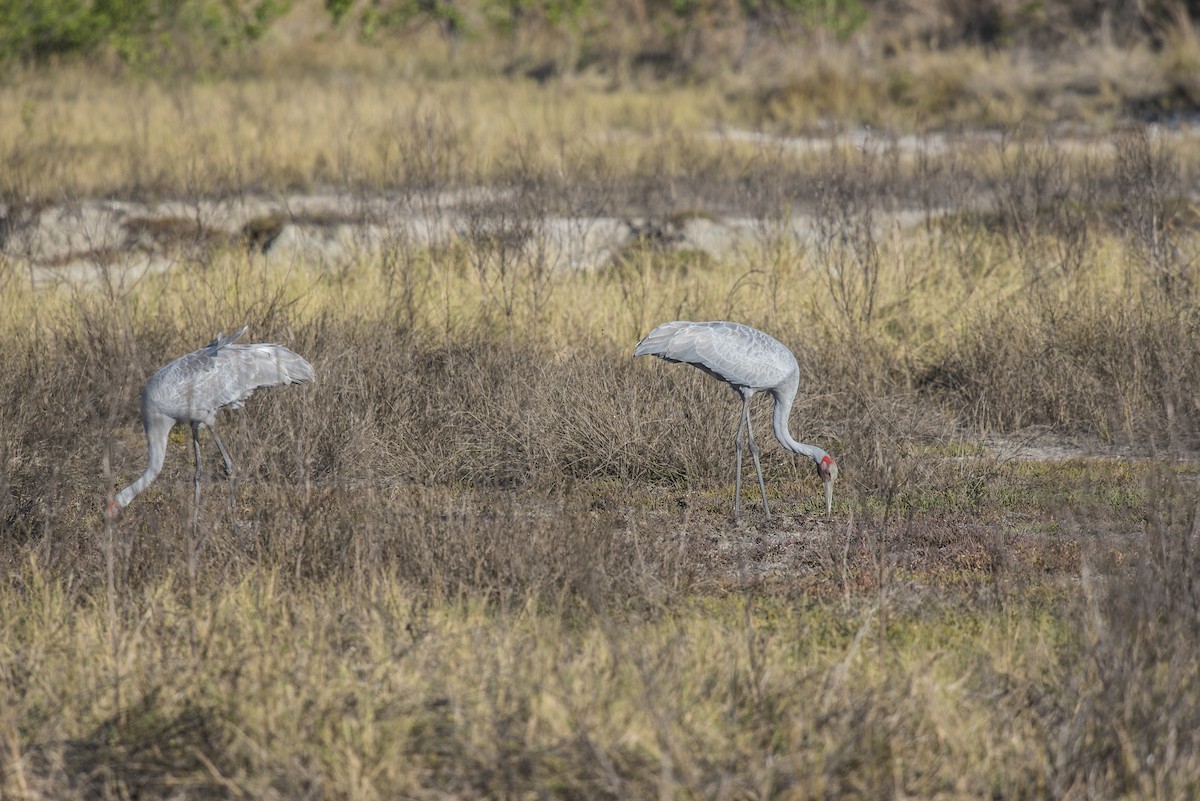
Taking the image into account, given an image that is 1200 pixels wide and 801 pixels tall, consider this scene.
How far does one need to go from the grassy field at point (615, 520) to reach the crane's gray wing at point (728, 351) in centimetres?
64

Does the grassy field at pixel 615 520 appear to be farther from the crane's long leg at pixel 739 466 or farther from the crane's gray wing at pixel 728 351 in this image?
the crane's gray wing at pixel 728 351

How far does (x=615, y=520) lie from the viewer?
6.24 metres

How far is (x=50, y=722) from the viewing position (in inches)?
156

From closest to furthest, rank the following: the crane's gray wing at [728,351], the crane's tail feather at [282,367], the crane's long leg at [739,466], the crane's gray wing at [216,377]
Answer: the crane's gray wing at [216,377] → the crane's tail feather at [282,367] → the crane's gray wing at [728,351] → the crane's long leg at [739,466]

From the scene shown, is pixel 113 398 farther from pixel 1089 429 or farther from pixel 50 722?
pixel 1089 429

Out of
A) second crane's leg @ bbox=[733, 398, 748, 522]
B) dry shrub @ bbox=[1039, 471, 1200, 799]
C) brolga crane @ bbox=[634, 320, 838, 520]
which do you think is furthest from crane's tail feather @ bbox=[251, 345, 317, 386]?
dry shrub @ bbox=[1039, 471, 1200, 799]

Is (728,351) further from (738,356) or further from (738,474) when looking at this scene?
(738,474)

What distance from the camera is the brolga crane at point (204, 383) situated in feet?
19.4

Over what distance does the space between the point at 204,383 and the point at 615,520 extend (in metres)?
1.87

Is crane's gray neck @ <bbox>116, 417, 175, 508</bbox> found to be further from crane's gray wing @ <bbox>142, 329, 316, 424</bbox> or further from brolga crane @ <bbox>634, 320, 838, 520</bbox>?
brolga crane @ <bbox>634, 320, 838, 520</bbox>

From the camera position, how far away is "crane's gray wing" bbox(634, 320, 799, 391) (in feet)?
20.8

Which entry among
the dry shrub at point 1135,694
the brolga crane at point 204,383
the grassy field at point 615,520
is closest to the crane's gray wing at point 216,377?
the brolga crane at point 204,383

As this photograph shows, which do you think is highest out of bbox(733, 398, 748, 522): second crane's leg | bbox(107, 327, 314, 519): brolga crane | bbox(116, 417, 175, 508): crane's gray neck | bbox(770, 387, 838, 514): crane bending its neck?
bbox(107, 327, 314, 519): brolga crane

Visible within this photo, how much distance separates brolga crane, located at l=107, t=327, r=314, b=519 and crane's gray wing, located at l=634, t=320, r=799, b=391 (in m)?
1.64
